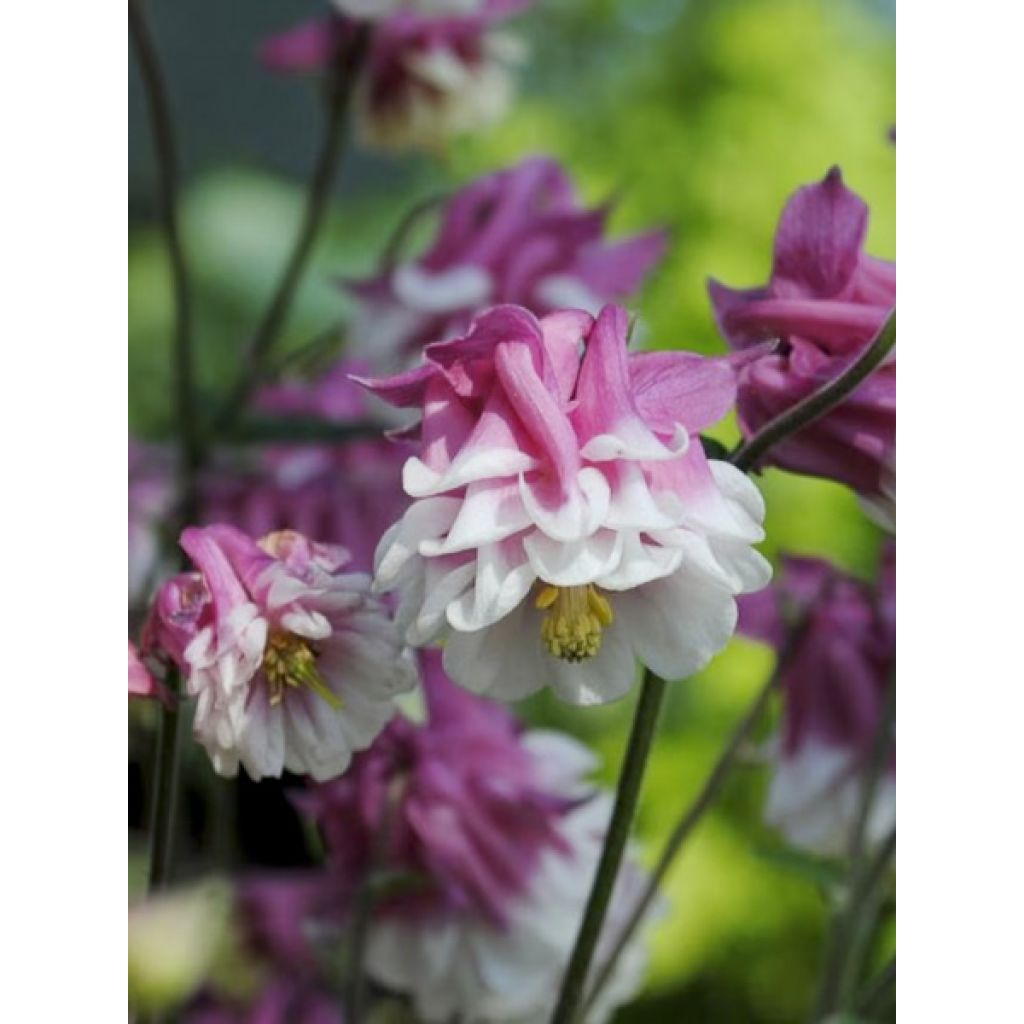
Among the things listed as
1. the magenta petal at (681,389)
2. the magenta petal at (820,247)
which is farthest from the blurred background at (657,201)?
the magenta petal at (681,389)

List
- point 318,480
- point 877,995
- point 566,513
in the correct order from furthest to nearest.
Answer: point 318,480
point 877,995
point 566,513

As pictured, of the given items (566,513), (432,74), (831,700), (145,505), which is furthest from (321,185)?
(566,513)

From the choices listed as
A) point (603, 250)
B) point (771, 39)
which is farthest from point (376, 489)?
point (771, 39)

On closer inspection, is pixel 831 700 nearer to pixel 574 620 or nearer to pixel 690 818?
pixel 690 818

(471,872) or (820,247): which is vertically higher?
(820,247)

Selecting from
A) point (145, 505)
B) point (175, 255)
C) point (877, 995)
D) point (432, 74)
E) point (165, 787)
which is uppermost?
point (432, 74)

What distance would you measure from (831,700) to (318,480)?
27 centimetres

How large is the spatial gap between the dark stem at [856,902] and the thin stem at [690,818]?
6 cm

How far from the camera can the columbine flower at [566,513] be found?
0.59 metres

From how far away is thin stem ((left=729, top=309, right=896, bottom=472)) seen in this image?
66 centimetres

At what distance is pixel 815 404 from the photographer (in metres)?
0.67
